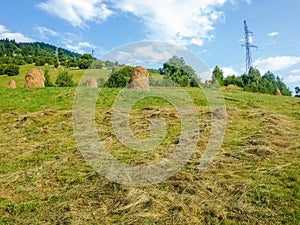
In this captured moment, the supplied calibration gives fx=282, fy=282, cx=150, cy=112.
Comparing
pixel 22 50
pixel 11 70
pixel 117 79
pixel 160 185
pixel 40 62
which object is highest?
pixel 22 50

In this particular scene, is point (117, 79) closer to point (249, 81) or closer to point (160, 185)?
point (160, 185)

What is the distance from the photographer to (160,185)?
14.5 feet

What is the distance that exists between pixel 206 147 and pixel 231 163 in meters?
0.96

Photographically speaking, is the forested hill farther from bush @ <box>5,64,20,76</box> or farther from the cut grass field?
the cut grass field

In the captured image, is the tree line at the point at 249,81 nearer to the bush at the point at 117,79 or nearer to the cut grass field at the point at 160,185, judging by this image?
the bush at the point at 117,79

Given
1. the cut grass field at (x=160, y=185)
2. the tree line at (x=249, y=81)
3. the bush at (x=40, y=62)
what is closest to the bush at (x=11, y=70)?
the bush at (x=40, y=62)

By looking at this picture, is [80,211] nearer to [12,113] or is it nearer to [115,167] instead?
[115,167]

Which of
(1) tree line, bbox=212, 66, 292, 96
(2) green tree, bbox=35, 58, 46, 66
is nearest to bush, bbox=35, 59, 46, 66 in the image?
(2) green tree, bbox=35, 58, 46, 66

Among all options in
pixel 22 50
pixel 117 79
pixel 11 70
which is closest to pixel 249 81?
pixel 117 79

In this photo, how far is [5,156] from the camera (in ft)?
20.4

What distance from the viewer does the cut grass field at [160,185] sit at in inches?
142

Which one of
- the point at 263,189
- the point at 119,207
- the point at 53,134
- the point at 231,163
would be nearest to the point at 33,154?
the point at 53,134

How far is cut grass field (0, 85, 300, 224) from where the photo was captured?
3.60 m

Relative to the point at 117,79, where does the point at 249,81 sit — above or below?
above
